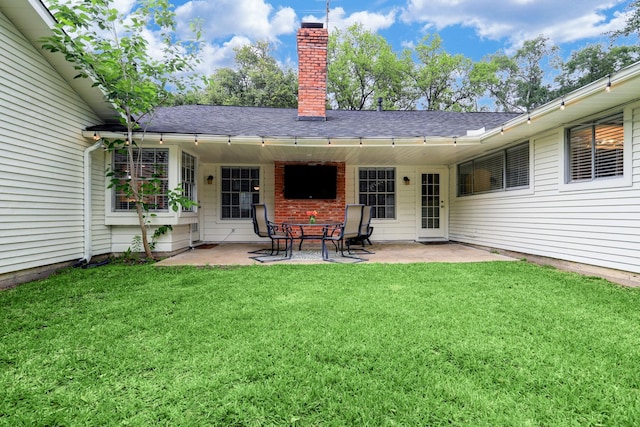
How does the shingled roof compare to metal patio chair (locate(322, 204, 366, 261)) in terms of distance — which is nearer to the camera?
metal patio chair (locate(322, 204, 366, 261))

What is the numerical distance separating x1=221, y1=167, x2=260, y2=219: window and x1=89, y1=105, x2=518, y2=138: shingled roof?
1.32 m

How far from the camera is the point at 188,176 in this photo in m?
6.38

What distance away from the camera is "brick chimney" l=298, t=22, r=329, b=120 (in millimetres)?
7711

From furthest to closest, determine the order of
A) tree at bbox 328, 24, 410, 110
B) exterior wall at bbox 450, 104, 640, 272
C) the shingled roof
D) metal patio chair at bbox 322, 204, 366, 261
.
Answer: tree at bbox 328, 24, 410, 110 < the shingled roof < metal patio chair at bbox 322, 204, 366, 261 < exterior wall at bbox 450, 104, 640, 272

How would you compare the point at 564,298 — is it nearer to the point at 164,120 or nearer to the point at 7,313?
the point at 7,313

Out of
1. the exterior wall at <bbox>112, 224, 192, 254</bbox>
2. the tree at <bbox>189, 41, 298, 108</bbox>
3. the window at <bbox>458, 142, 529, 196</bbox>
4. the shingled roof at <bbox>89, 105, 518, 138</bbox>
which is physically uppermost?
the tree at <bbox>189, 41, 298, 108</bbox>

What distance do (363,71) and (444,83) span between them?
5.67m

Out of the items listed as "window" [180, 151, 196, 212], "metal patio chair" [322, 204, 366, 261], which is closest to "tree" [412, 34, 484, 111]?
"metal patio chair" [322, 204, 366, 261]

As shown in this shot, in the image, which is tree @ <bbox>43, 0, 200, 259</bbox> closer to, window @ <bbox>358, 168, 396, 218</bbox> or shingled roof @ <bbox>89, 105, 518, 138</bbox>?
shingled roof @ <bbox>89, 105, 518, 138</bbox>

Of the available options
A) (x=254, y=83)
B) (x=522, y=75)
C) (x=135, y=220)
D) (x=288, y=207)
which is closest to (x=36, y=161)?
(x=135, y=220)

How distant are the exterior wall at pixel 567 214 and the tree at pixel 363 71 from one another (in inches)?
624

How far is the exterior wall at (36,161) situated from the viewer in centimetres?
359

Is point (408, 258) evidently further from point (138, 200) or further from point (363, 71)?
point (363, 71)

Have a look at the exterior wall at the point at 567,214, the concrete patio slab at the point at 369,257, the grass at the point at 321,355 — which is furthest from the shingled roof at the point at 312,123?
the grass at the point at 321,355
